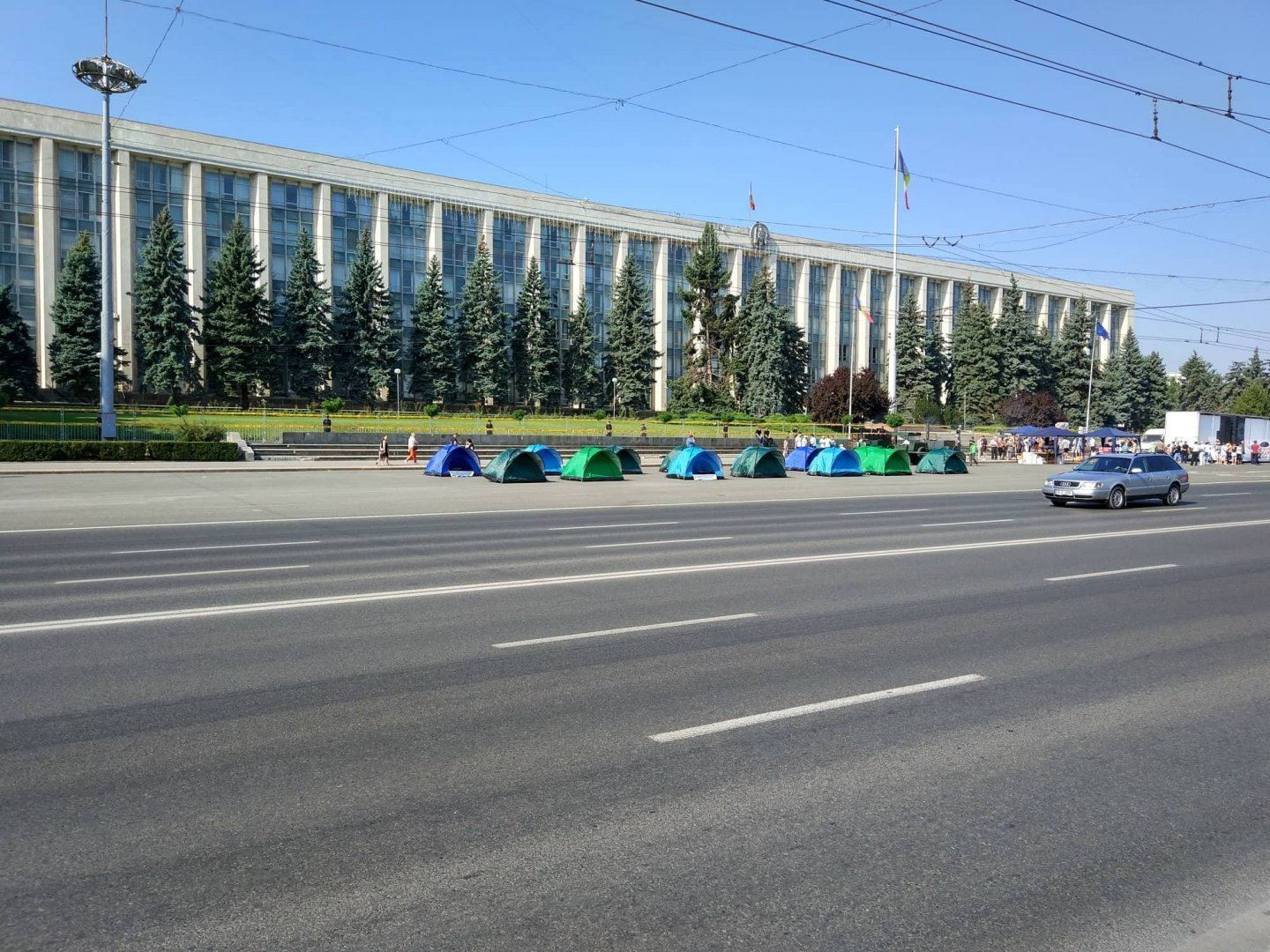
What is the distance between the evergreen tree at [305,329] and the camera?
2719 inches

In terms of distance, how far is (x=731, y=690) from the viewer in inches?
266

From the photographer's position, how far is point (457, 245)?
82.2 meters

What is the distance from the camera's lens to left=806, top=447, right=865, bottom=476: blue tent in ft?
137

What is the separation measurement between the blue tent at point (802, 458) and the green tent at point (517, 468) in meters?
15.1

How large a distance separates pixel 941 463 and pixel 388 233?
5124 cm

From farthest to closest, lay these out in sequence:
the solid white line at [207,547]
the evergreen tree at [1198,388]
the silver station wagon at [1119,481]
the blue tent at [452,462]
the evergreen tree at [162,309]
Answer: the evergreen tree at [1198,388], the evergreen tree at [162,309], the blue tent at [452,462], the silver station wagon at [1119,481], the solid white line at [207,547]

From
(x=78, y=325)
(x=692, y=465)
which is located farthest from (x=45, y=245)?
(x=692, y=465)

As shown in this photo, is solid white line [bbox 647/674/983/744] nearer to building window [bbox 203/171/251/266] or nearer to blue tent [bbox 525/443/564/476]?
blue tent [bbox 525/443/564/476]

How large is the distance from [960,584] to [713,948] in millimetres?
9048

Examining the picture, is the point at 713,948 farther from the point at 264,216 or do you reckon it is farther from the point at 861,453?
the point at 264,216

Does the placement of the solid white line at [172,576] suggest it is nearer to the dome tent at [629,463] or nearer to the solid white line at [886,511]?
the solid white line at [886,511]

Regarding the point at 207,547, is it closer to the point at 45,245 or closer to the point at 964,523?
the point at 964,523

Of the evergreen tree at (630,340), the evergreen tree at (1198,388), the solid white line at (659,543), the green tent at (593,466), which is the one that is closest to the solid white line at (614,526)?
the solid white line at (659,543)

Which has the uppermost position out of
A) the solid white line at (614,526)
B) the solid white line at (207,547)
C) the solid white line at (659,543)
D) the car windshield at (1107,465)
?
the car windshield at (1107,465)
